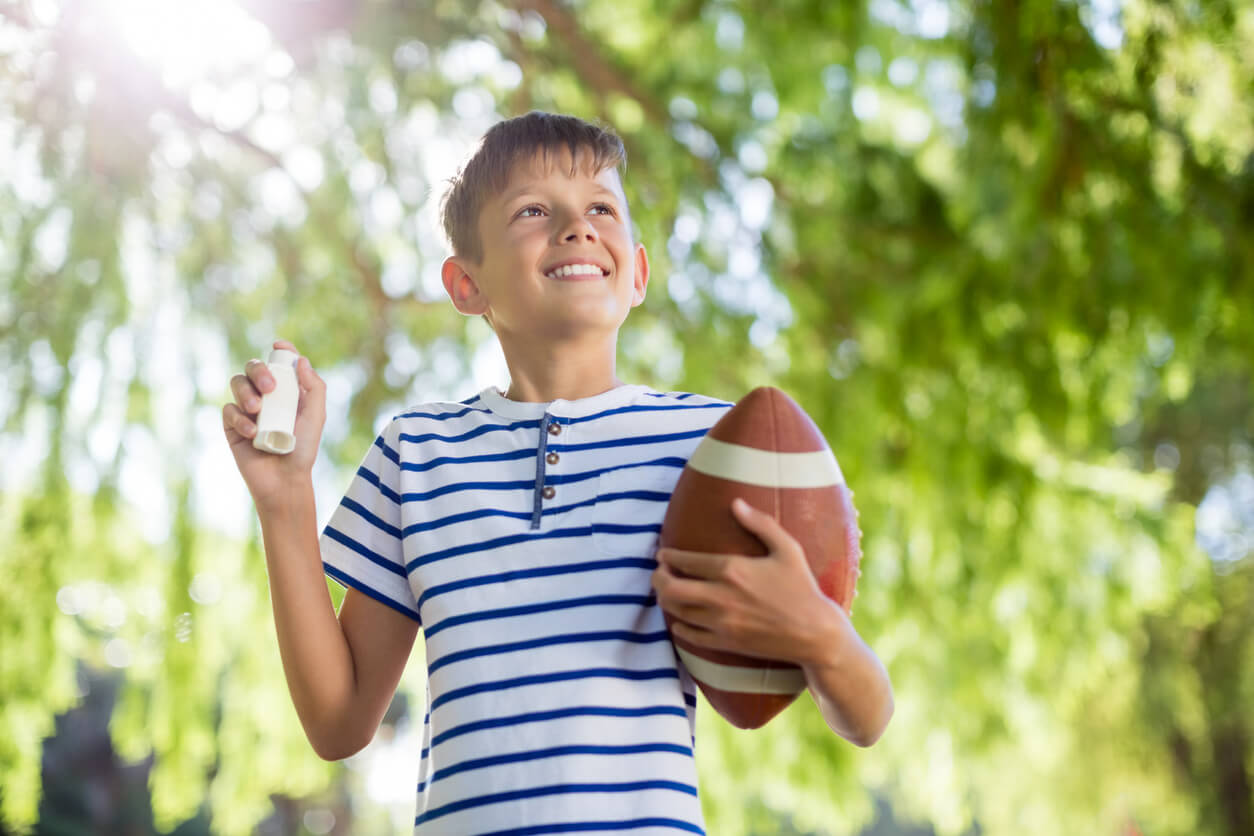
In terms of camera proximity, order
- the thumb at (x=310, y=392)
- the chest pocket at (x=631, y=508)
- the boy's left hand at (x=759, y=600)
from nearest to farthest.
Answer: the boy's left hand at (x=759, y=600) → the chest pocket at (x=631, y=508) → the thumb at (x=310, y=392)

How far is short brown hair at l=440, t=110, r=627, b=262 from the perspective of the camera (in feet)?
4.58

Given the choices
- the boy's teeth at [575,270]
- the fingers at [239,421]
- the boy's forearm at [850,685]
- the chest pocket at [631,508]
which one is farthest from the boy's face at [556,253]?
the boy's forearm at [850,685]

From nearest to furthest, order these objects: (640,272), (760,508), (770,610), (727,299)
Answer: (770,610) → (760,508) → (640,272) → (727,299)

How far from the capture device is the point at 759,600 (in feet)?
3.49

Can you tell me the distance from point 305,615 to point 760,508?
50 centimetres

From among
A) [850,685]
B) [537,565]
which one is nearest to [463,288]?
[537,565]

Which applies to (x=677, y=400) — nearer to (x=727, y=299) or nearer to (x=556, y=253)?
(x=556, y=253)

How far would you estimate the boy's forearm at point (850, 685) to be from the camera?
109 cm

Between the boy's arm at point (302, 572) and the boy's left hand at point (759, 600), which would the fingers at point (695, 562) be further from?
the boy's arm at point (302, 572)

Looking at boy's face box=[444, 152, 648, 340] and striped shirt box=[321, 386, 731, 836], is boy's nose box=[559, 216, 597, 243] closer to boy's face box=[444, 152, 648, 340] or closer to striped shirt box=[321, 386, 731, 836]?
boy's face box=[444, 152, 648, 340]

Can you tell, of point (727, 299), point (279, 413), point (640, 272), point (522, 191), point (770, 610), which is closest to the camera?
point (770, 610)

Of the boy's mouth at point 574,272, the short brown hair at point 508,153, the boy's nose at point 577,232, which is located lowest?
the boy's mouth at point 574,272

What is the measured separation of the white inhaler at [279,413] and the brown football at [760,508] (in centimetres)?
42

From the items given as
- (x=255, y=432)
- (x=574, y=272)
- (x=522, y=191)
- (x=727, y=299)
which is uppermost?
(x=727, y=299)
